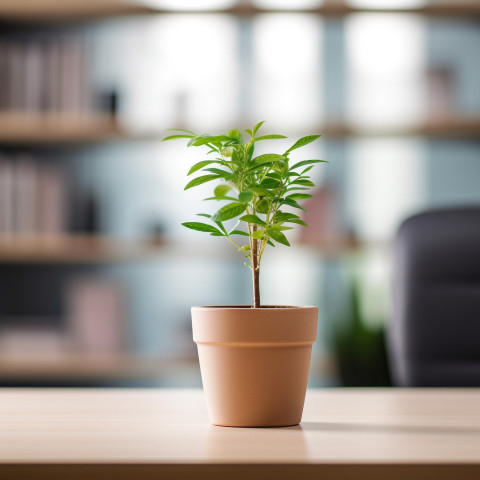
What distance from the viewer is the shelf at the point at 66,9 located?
8.95ft

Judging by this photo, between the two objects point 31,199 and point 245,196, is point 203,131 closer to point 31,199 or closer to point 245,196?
point 31,199

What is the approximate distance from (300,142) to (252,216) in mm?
98

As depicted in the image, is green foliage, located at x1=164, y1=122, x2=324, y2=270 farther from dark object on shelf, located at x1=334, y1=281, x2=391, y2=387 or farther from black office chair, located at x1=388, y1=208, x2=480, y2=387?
dark object on shelf, located at x1=334, y1=281, x2=391, y2=387

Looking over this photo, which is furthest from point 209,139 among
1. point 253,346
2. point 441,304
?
point 441,304

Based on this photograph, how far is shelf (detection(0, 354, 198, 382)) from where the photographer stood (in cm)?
257

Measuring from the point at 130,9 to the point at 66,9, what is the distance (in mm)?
258

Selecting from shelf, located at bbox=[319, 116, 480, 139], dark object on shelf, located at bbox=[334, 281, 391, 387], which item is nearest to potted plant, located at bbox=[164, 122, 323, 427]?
dark object on shelf, located at bbox=[334, 281, 391, 387]

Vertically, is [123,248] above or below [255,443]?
above

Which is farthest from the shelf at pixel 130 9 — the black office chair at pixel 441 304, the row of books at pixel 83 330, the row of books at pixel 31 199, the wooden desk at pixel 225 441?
the wooden desk at pixel 225 441

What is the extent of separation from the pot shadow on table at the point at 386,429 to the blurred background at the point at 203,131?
200cm

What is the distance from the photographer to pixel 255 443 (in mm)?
571

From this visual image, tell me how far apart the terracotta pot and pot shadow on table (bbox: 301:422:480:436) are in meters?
0.03

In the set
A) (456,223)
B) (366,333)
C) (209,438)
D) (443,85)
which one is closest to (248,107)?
(443,85)

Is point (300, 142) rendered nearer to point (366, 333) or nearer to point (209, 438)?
point (209, 438)
